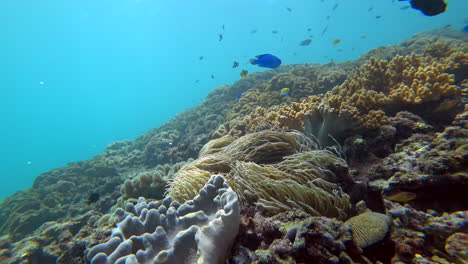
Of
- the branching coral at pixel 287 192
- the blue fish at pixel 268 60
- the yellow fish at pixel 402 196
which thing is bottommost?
the yellow fish at pixel 402 196

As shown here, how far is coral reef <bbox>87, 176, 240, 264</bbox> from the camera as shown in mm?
1796

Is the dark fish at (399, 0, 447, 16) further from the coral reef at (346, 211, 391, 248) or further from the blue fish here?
the coral reef at (346, 211, 391, 248)

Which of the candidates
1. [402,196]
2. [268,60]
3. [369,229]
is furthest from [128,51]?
[369,229]

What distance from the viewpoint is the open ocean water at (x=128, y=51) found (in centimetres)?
10369

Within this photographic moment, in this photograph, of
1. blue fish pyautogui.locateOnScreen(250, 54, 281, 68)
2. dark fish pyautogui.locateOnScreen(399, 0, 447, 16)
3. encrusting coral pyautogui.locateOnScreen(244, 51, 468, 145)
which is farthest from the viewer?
blue fish pyautogui.locateOnScreen(250, 54, 281, 68)

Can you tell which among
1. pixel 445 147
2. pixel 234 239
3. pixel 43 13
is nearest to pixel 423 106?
pixel 445 147

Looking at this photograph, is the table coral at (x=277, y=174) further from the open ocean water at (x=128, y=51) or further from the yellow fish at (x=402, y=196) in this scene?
the open ocean water at (x=128, y=51)

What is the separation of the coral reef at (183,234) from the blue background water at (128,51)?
101m

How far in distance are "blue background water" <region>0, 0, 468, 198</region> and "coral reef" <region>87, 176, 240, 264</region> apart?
333ft

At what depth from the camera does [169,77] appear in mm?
182625

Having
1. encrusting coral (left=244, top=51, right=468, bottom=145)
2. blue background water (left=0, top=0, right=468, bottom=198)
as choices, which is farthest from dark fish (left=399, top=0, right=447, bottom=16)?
blue background water (left=0, top=0, right=468, bottom=198)

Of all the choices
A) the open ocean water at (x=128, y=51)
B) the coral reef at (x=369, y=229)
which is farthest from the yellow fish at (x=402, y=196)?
the open ocean water at (x=128, y=51)

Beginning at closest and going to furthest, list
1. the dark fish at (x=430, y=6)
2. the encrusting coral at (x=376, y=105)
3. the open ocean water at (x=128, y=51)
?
the encrusting coral at (x=376, y=105) → the dark fish at (x=430, y=6) → the open ocean water at (x=128, y=51)

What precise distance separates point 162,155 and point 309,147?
7.73 meters
